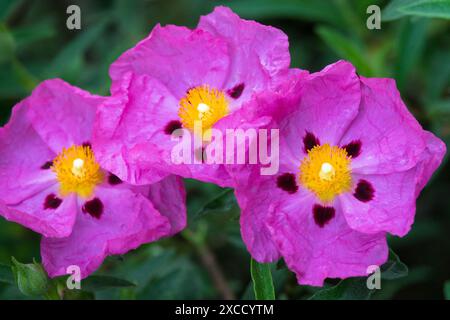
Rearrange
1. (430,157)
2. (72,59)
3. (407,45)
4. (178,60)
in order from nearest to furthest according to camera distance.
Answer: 1. (430,157)
2. (178,60)
3. (407,45)
4. (72,59)

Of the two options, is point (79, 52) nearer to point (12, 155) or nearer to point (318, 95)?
point (12, 155)

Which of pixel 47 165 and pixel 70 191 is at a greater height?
pixel 47 165

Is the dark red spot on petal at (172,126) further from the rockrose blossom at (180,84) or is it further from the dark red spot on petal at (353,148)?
the dark red spot on petal at (353,148)

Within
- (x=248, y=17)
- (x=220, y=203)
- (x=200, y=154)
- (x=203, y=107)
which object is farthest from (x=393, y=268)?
(x=248, y=17)

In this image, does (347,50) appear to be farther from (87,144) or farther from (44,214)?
(44,214)

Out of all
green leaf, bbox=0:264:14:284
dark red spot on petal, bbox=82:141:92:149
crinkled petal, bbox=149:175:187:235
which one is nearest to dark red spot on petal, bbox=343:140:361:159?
crinkled petal, bbox=149:175:187:235
